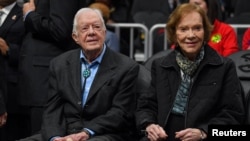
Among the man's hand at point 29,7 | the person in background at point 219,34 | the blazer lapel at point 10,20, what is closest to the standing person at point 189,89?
the man's hand at point 29,7

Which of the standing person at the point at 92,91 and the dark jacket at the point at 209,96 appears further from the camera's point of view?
the standing person at the point at 92,91

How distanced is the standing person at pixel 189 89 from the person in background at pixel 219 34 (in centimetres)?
150

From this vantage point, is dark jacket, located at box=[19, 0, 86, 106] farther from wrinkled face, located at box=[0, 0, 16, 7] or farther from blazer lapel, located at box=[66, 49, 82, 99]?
wrinkled face, located at box=[0, 0, 16, 7]

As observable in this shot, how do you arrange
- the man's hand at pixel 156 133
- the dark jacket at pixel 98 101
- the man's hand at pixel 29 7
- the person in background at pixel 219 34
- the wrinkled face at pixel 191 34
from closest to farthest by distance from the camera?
the man's hand at pixel 156 133, the wrinkled face at pixel 191 34, the dark jacket at pixel 98 101, the man's hand at pixel 29 7, the person in background at pixel 219 34

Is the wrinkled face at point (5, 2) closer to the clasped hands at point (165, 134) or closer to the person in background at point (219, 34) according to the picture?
the person in background at point (219, 34)

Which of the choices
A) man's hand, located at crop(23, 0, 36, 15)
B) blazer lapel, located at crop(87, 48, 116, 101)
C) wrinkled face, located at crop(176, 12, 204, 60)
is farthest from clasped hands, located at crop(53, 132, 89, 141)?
man's hand, located at crop(23, 0, 36, 15)

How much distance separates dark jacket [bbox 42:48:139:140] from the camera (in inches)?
218

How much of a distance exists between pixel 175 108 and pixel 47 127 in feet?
3.34

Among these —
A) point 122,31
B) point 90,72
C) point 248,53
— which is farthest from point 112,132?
point 122,31

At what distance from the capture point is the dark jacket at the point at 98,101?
18.2 ft

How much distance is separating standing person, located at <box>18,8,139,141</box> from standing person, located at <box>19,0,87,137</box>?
0.37m

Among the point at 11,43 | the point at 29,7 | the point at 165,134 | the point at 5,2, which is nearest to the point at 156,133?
the point at 165,134

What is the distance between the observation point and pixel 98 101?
18.2 feet

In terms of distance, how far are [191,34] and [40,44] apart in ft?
4.70
